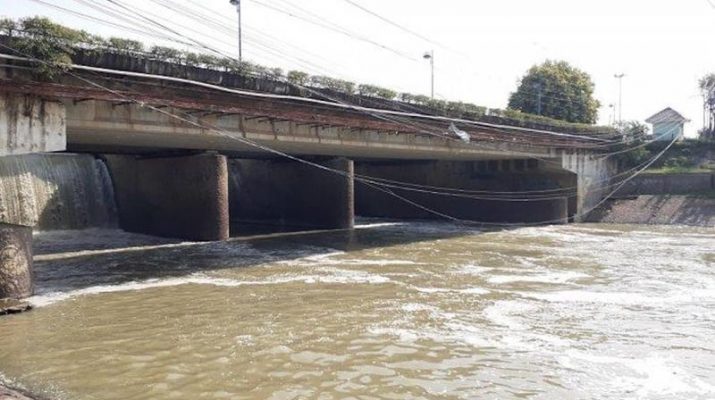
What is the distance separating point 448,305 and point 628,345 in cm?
451

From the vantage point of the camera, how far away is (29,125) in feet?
50.3

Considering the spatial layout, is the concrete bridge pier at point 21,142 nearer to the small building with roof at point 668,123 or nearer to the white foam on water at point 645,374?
the white foam on water at point 645,374

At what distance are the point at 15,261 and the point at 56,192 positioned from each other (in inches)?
727

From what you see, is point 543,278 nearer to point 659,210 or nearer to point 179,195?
point 179,195

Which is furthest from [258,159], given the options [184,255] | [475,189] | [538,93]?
[538,93]

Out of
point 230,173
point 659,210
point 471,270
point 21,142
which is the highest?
point 21,142

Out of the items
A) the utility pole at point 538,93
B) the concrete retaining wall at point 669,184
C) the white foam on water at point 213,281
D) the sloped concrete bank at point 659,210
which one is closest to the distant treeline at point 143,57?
the white foam on water at point 213,281

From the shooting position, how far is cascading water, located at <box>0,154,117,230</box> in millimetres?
29312

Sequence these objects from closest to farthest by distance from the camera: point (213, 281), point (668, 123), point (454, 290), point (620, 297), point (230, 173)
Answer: point (620, 297) → point (454, 290) → point (213, 281) → point (230, 173) → point (668, 123)

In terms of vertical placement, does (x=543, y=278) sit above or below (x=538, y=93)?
below

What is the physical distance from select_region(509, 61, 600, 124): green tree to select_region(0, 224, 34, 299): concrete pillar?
63.0 meters

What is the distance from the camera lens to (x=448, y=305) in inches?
581

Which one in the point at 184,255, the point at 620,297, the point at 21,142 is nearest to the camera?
the point at 21,142

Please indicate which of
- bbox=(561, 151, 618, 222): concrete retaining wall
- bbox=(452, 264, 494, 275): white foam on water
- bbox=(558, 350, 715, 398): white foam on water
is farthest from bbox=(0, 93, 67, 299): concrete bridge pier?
bbox=(561, 151, 618, 222): concrete retaining wall
